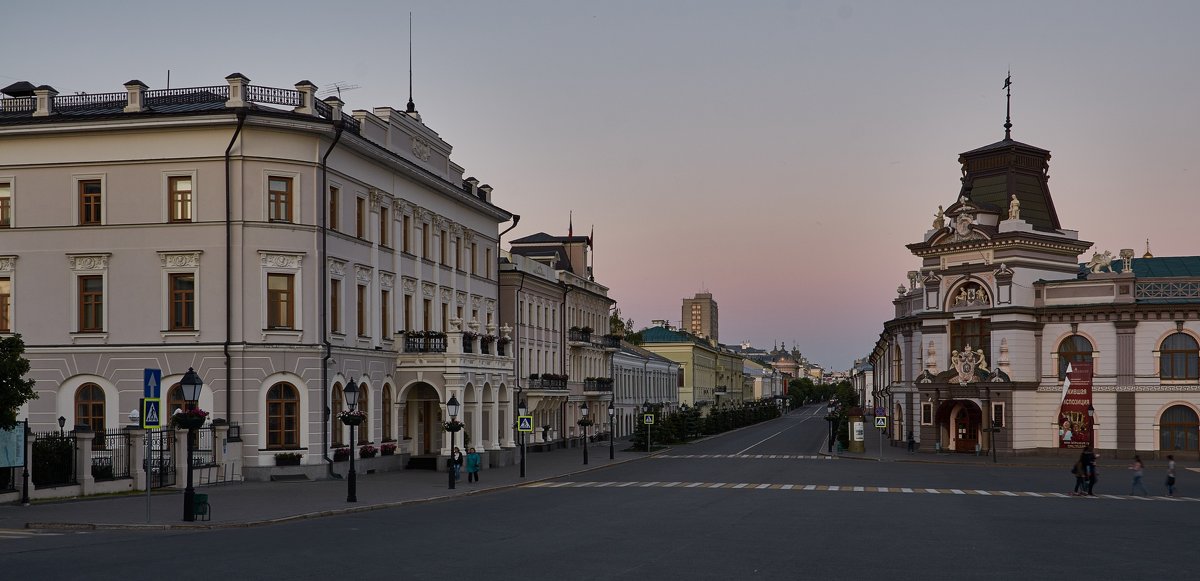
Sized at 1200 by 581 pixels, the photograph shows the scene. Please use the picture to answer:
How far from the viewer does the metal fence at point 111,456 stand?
3172cm

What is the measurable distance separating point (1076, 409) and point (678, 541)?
44122mm

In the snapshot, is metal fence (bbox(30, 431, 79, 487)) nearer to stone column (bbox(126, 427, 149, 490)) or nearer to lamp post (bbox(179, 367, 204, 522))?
stone column (bbox(126, 427, 149, 490))

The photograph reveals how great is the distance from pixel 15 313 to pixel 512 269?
29.1m

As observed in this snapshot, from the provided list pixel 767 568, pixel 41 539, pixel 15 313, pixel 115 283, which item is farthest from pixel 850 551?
pixel 15 313

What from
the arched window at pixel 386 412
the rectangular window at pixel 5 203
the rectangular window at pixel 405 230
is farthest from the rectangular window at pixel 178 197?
the arched window at pixel 386 412

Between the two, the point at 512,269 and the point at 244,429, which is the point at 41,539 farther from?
the point at 512,269

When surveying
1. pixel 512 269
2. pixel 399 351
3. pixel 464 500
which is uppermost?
pixel 512 269

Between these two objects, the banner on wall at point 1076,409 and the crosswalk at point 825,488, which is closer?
the crosswalk at point 825,488

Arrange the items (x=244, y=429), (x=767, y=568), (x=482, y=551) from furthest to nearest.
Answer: (x=244, y=429) → (x=482, y=551) → (x=767, y=568)

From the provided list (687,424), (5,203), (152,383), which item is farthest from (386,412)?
(687,424)

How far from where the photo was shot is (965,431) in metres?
65.7

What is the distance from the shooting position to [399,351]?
4809 centimetres

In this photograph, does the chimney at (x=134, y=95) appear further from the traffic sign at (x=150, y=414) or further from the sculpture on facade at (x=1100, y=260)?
the sculpture on facade at (x=1100, y=260)

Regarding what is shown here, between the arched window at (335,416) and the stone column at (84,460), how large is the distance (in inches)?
443
